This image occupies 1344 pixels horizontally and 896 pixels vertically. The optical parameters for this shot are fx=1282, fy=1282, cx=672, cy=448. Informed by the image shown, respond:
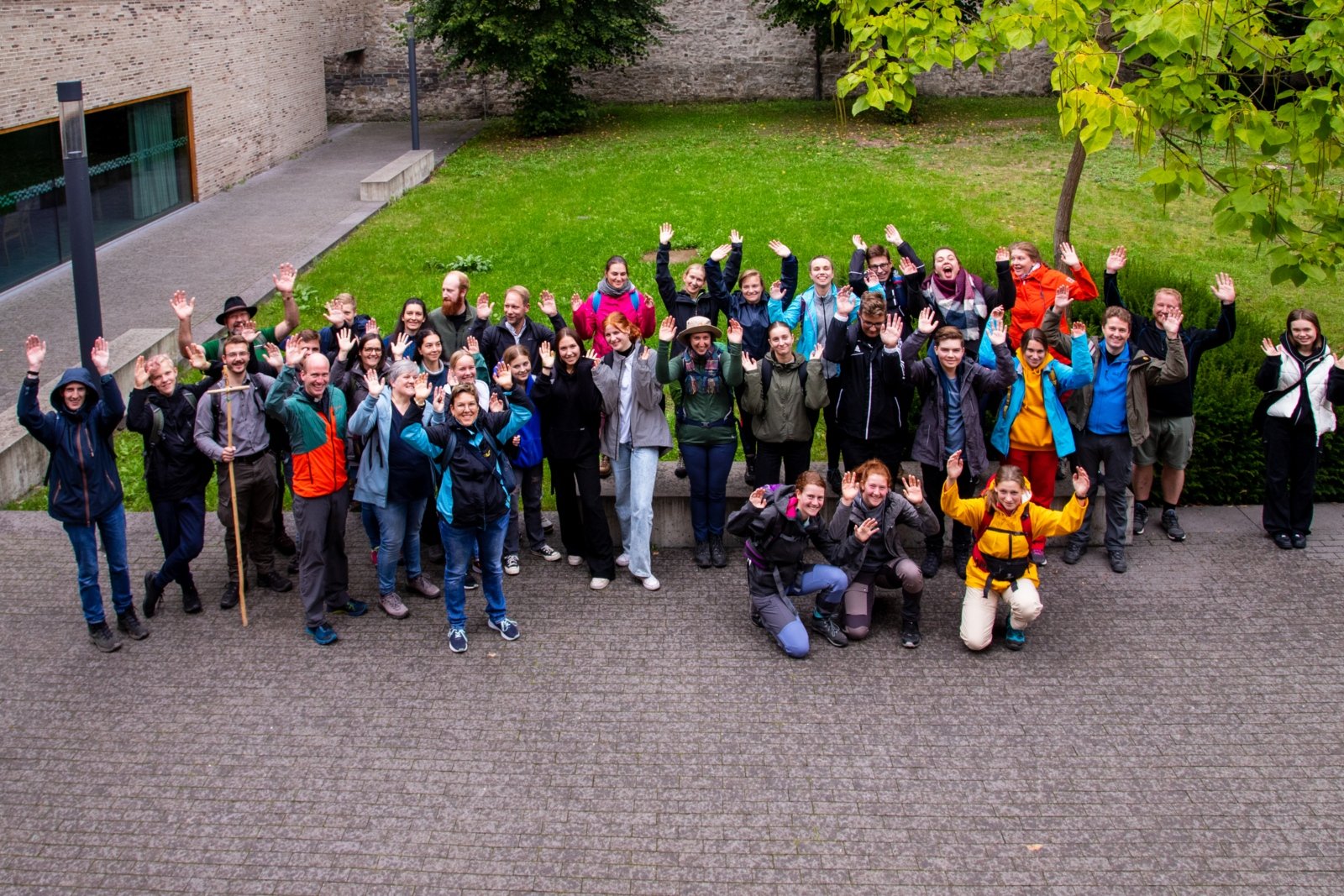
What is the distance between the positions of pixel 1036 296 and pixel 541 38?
1642cm

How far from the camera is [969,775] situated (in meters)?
6.60

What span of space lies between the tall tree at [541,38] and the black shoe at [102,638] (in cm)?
1821

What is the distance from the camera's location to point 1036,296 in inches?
389

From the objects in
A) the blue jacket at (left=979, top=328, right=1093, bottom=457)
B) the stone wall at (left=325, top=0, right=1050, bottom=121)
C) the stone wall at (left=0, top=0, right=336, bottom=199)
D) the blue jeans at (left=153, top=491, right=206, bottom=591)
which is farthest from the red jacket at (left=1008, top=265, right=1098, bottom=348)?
the stone wall at (left=325, top=0, right=1050, bottom=121)

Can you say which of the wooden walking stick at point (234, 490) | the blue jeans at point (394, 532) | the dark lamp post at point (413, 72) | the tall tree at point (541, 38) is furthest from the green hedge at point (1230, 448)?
the tall tree at point (541, 38)

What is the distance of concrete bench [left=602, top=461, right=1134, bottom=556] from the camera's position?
9258mm

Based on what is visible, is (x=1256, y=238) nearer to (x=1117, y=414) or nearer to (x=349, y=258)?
(x=1117, y=414)

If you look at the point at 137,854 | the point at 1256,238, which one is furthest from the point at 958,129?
the point at 137,854

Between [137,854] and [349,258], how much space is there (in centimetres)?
1126

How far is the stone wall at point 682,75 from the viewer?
→ 98.8 feet

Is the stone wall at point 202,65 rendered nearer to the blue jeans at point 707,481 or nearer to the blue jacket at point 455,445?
the blue jacket at point 455,445

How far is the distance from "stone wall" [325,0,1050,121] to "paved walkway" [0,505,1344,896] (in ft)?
76.4

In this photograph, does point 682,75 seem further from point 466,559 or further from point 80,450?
point 80,450

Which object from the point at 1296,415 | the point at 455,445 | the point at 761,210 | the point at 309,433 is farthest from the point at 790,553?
the point at 761,210
